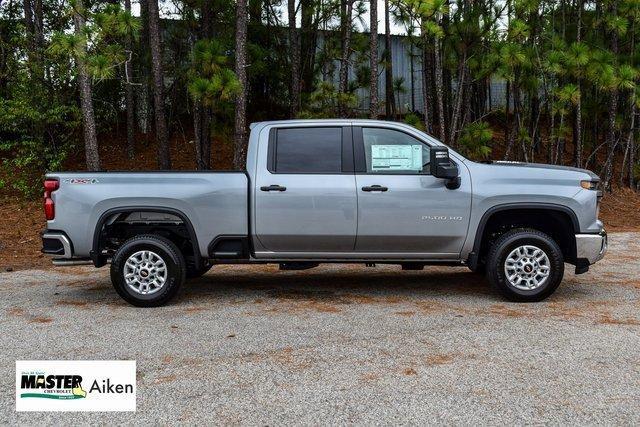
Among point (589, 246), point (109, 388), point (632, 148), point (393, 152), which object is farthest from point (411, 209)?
point (632, 148)

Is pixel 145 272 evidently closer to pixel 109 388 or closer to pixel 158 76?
pixel 109 388

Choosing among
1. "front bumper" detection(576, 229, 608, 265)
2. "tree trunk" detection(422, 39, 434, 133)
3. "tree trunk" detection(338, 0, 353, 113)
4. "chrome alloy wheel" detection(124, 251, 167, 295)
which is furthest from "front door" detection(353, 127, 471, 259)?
"tree trunk" detection(422, 39, 434, 133)

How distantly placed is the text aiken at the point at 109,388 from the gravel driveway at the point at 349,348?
0.10m

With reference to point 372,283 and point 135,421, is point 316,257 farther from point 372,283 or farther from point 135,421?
point 135,421

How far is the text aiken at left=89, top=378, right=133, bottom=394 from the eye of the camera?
3856 millimetres

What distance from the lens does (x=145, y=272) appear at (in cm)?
635

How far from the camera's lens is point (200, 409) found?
3676 mm

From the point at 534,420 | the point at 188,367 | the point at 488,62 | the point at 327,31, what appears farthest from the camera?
the point at 327,31

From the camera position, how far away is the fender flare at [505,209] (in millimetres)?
6359

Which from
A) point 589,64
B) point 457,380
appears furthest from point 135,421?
point 589,64

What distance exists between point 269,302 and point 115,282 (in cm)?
163

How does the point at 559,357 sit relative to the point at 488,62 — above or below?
below

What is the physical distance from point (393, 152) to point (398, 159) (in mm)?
98

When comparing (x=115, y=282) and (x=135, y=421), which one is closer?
(x=135, y=421)
